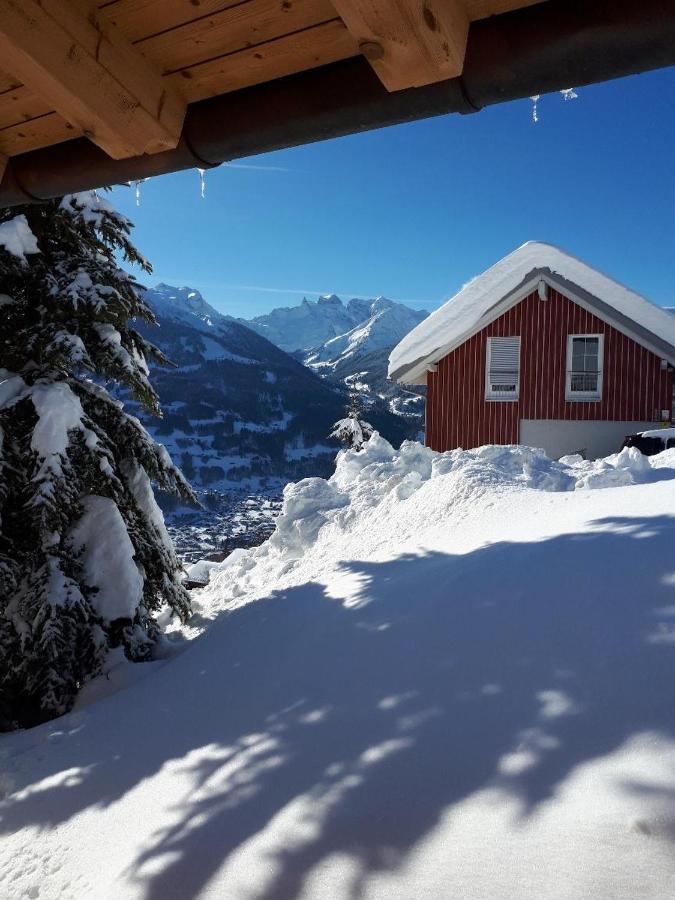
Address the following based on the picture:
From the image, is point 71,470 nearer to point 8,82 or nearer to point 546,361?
point 8,82

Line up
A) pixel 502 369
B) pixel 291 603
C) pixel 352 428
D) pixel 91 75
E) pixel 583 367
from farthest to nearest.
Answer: pixel 352 428 < pixel 502 369 < pixel 583 367 < pixel 291 603 < pixel 91 75

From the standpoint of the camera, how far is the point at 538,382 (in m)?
15.2

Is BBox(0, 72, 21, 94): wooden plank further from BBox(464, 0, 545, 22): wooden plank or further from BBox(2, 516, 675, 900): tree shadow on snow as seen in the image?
BBox(2, 516, 675, 900): tree shadow on snow

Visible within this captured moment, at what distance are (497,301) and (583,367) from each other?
9.22 ft

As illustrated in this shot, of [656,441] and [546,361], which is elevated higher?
[546,361]

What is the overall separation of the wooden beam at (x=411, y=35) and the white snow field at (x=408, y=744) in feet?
7.52

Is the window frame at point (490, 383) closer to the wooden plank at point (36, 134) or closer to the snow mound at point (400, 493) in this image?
the snow mound at point (400, 493)

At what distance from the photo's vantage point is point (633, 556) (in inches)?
130

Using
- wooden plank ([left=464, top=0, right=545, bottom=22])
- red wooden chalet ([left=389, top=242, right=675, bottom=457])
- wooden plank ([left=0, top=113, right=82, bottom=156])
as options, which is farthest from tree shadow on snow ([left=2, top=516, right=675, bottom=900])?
red wooden chalet ([left=389, top=242, right=675, bottom=457])

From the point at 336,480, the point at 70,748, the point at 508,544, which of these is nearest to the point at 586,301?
the point at 336,480

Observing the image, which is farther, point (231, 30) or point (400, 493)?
point (400, 493)

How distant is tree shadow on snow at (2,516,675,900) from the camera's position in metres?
2.07

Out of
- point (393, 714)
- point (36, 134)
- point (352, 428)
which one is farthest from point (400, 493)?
point (352, 428)

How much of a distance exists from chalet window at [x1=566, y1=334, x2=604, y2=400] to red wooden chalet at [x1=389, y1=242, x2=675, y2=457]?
25 mm
